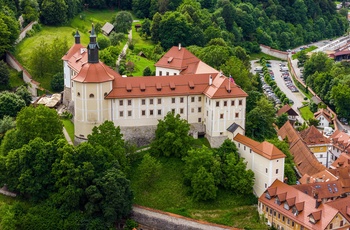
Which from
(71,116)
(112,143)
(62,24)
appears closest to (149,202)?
(112,143)

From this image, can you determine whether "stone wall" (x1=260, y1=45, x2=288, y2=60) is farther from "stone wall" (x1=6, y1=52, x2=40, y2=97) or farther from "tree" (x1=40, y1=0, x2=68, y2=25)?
"stone wall" (x1=6, y1=52, x2=40, y2=97)

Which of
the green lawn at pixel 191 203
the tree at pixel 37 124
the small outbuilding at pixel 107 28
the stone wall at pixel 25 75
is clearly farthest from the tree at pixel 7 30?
the green lawn at pixel 191 203

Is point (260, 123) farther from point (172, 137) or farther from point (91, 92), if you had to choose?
point (91, 92)

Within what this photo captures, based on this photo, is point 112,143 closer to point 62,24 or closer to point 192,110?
point 192,110

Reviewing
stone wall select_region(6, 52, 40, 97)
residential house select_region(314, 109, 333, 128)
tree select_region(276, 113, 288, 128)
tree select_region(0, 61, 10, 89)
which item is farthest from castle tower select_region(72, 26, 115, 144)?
residential house select_region(314, 109, 333, 128)

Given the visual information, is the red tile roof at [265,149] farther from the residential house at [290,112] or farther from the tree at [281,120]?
the residential house at [290,112]

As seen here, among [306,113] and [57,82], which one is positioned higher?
[57,82]

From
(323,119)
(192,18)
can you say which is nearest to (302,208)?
(323,119)
